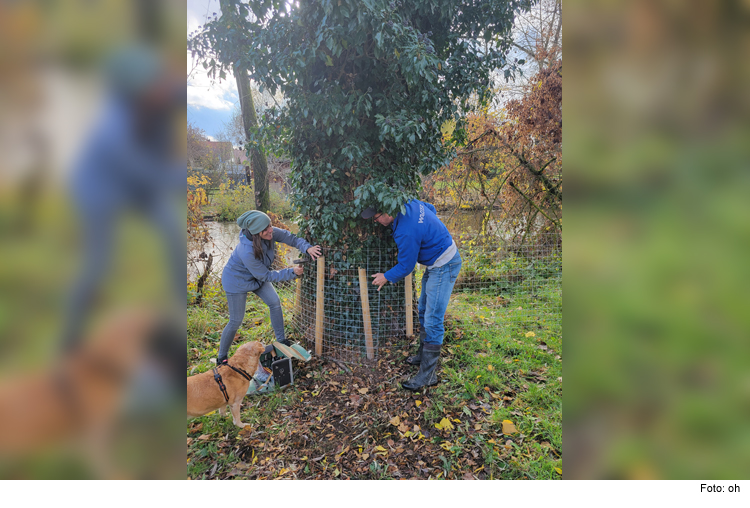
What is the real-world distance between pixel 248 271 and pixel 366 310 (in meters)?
1.39

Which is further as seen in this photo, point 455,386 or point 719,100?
point 455,386

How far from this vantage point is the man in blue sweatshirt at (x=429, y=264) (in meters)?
3.54

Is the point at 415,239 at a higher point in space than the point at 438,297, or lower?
higher

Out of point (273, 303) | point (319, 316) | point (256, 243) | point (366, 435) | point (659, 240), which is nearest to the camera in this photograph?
point (659, 240)

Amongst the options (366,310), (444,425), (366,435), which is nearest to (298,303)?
(366,310)

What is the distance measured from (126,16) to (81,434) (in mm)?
881

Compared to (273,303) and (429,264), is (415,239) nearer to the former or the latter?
(429,264)

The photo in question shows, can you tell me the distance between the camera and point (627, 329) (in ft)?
2.26

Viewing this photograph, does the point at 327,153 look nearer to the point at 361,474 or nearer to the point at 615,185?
the point at 361,474

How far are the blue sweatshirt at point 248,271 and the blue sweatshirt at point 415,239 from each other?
46.9 inches

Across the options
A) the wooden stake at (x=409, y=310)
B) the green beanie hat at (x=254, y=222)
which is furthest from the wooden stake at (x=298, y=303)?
the wooden stake at (x=409, y=310)

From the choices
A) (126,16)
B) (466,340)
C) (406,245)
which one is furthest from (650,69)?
(466,340)

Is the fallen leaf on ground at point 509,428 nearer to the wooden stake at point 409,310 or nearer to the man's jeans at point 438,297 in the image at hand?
the man's jeans at point 438,297

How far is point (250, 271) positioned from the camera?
146 inches
